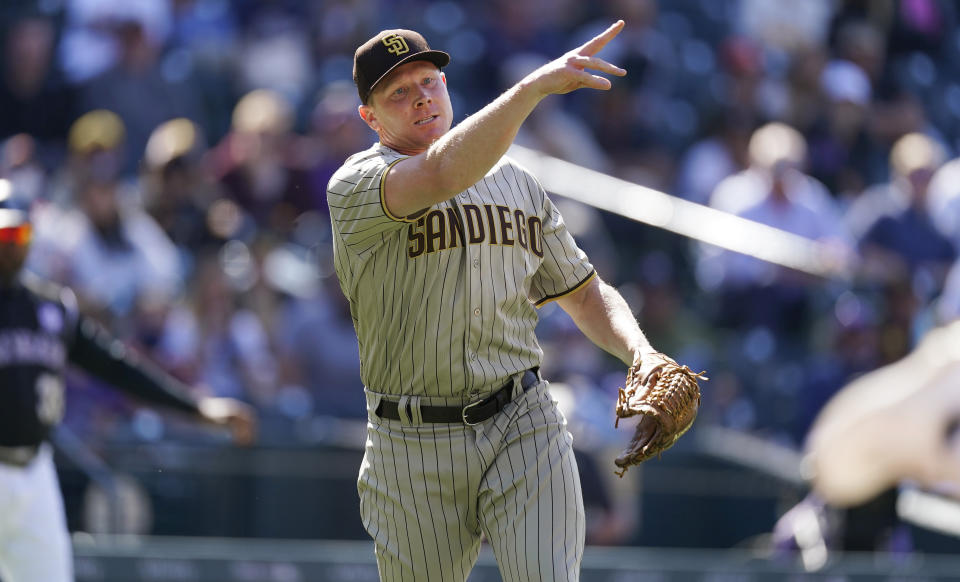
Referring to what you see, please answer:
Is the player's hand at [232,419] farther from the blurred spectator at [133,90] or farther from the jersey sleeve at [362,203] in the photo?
the blurred spectator at [133,90]

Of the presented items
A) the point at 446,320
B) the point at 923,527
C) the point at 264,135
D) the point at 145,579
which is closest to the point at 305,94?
the point at 264,135

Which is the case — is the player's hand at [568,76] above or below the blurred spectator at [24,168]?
above

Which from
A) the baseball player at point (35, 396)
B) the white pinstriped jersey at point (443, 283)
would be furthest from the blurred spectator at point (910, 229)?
the white pinstriped jersey at point (443, 283)

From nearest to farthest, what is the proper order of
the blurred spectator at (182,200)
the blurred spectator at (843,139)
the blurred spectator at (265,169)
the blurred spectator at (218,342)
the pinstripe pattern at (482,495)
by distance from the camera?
the pinstripe pattern at (482,495) → the blurred spectator at (218,342) → the blurred spectator at (182,200) → the blurred spectator at (265,169) → the blurred spectator at (843,139)

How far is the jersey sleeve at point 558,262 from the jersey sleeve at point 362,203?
464 millimetres

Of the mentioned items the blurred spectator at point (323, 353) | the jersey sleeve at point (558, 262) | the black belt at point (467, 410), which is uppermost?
the jersey sleeve at point (558, 262)

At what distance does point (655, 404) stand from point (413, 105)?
951 millimetres

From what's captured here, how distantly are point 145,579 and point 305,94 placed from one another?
4.50 meters

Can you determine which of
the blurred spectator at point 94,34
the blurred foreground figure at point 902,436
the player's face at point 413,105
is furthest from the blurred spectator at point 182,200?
A: the player's face at point 413,105

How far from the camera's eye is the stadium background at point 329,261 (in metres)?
7.75

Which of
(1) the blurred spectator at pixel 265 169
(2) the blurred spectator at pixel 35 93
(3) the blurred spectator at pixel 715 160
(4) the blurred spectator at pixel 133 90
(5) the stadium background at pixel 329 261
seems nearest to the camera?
(5) the stadium background at pixel 329 261

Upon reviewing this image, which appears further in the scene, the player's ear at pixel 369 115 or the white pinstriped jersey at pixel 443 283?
the player's ear at pixel 369 115

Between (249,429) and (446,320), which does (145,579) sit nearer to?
(249,429)

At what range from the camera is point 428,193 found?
3145 millimetres
